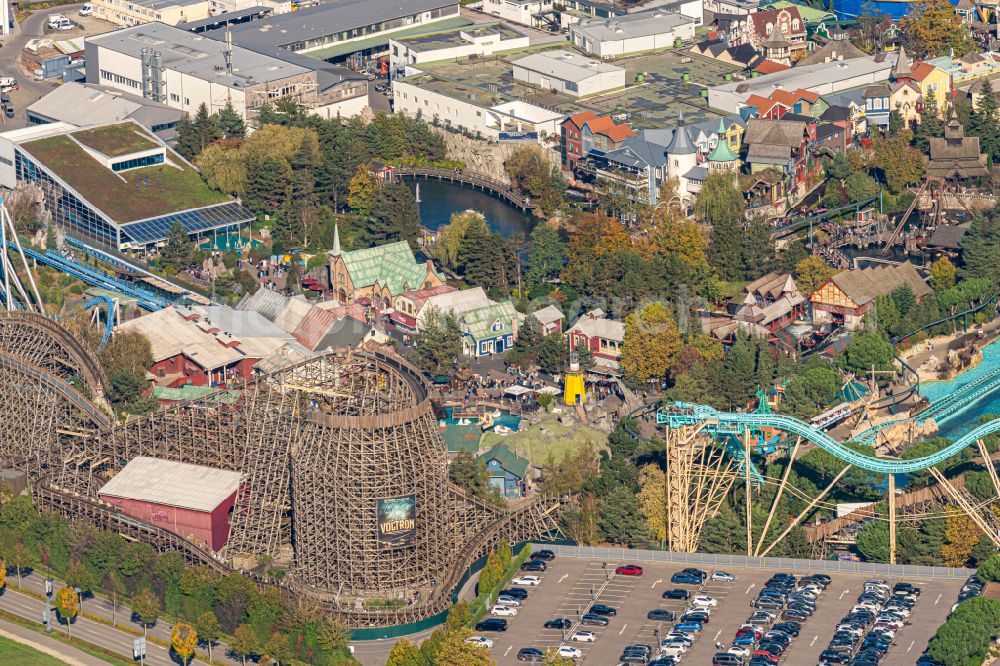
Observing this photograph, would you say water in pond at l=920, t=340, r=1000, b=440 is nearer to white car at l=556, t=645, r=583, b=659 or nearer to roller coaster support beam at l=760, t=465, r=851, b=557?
roller coaster support beam at l=760, t=465, r=851, b=557

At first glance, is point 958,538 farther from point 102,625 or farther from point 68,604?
point 68,604

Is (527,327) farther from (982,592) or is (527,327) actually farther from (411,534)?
(982,592)

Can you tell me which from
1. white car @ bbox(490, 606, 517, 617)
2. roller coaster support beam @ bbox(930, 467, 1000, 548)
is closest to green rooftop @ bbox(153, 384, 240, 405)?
white car @ bbox(490, 606, 517, 617)

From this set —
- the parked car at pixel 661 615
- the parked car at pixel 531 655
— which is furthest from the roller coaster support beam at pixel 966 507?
the parked car at pixel 531 655

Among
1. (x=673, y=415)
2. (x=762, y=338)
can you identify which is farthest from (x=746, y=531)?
(x=762, y=338)

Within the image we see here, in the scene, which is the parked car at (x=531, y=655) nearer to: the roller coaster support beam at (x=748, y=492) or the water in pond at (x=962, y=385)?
the roller coaster support beam at (x=748, y=492)

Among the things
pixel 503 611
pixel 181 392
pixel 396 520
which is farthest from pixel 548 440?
pixel 181 392
